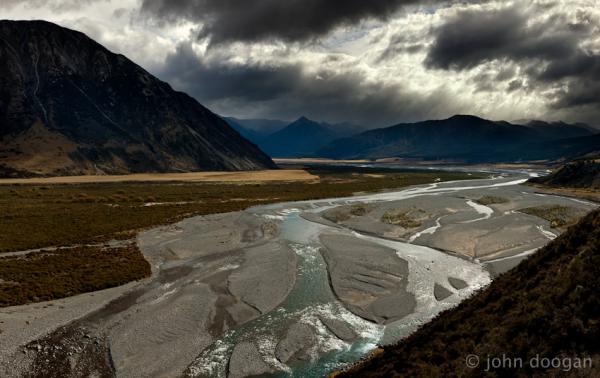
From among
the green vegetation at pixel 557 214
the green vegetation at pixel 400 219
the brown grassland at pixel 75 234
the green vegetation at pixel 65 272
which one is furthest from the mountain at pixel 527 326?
the green vegetation at pixel 557 214

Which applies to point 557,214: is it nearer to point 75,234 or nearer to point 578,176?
point 75,234

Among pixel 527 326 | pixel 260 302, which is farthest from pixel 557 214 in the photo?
pixel 527 326

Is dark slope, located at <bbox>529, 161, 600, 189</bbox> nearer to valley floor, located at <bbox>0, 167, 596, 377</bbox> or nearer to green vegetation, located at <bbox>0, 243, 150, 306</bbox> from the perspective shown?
valley floor, located at <bbox>0, 167, 596, 377</bbox>

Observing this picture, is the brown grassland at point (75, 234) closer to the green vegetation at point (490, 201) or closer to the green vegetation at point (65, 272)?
the green vegetation at point (65, 272)

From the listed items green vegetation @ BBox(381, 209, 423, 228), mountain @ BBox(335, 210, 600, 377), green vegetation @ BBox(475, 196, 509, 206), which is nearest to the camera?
mountain @ BBox(335, 210, 600, 377)

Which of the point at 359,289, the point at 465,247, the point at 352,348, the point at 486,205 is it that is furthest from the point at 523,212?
the point at 352,348

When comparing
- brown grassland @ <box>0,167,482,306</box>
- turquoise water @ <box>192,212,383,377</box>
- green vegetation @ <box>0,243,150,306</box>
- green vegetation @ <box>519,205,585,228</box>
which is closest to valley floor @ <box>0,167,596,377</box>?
turquoise water @ <box>192,212,383,377</box>
